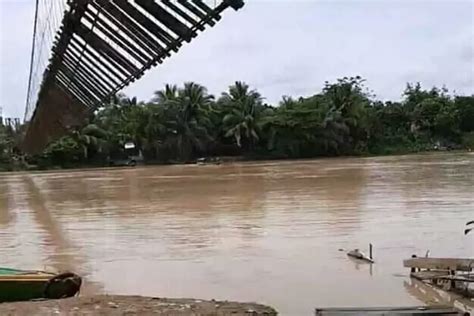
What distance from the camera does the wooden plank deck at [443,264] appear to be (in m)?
8.73

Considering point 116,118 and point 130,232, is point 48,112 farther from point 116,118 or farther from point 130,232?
point 116,118

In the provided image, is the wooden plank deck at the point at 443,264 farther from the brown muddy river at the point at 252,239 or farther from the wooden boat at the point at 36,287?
the wooden boat at the point at 36,287

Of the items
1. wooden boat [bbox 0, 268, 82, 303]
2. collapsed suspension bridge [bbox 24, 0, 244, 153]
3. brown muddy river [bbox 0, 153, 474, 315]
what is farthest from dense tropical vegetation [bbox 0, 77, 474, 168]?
wooden boat [bbox 0, 268, 82, 303]

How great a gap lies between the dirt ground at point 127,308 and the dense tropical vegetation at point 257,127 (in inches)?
2084

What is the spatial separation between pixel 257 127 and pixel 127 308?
56.9 m

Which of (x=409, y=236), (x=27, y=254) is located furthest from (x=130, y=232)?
(x=409, y=236)

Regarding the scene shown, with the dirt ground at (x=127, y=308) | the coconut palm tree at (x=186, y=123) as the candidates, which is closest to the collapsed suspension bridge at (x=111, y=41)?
the dirt ground at (x=127, y=308)

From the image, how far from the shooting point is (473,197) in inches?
845

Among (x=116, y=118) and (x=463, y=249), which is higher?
(x=116, y=118)

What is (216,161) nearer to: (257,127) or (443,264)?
(257,127)

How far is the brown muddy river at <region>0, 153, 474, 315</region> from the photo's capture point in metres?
10.0

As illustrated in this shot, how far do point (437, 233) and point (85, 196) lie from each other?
57.5ft

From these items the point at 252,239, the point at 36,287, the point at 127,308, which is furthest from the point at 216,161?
the point at 127,308

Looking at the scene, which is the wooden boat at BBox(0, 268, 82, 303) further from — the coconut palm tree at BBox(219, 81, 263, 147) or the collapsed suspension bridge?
the coconut palm tree at BBox(219, 81, 263, 147)
